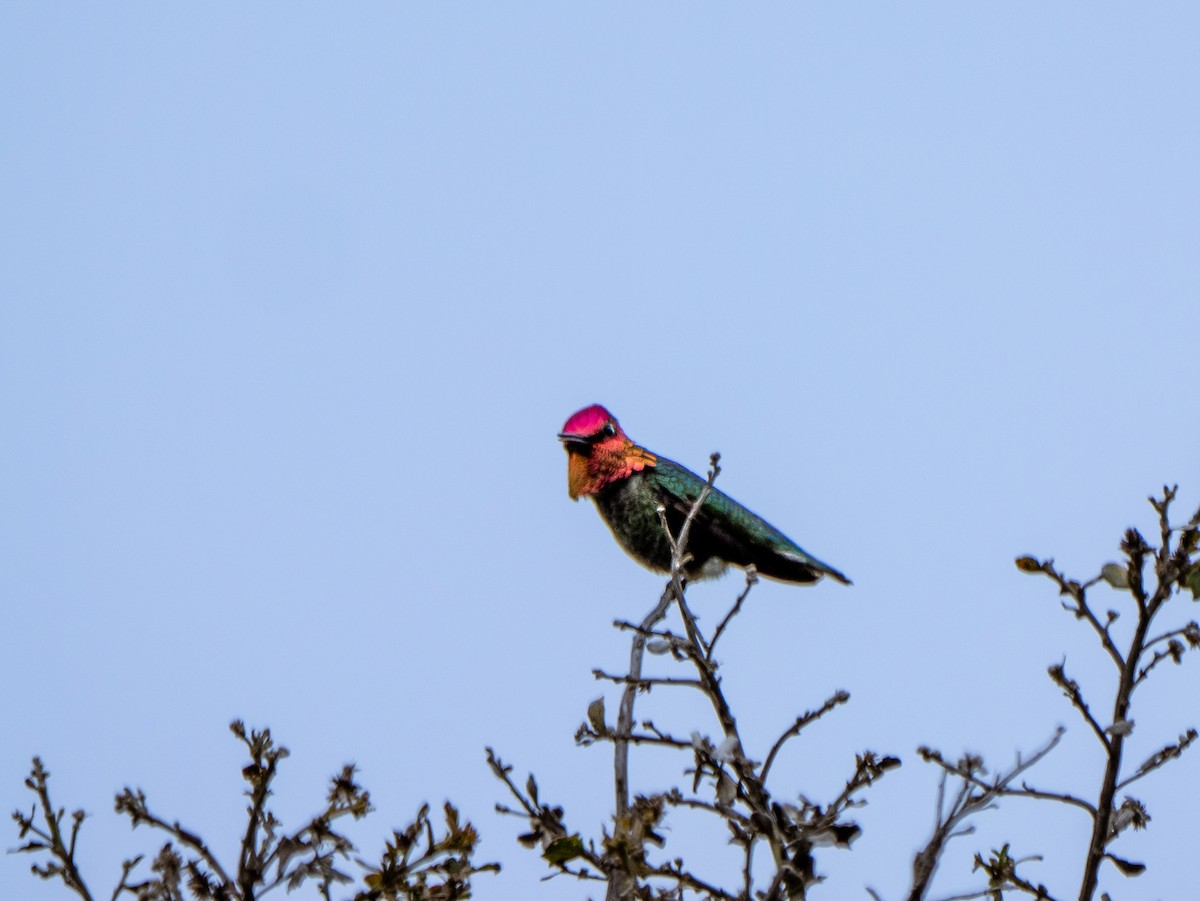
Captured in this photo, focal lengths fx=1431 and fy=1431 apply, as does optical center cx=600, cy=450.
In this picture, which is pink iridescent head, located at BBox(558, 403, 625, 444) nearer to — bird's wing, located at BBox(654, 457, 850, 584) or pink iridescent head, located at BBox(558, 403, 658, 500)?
pink iridescent head, located at BBox(558, 403, 658, 500)

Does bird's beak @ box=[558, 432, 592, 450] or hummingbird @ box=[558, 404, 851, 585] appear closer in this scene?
hummingbird @ box=[558, 404, 851, 585]

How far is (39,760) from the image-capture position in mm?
3936

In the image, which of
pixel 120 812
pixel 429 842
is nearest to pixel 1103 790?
pixel 429 842

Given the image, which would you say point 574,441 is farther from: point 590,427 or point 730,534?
point 730,534

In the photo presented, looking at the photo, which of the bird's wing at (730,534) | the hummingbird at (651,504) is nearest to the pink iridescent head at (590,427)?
the hummingbird at (651,504)

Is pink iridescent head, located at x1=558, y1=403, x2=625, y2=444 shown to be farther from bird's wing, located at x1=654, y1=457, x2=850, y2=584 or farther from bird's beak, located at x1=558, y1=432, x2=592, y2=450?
bird's wing, located at x1=654, y1=457, x2=850, y2=584

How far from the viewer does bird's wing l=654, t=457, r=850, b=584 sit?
8.56 meters

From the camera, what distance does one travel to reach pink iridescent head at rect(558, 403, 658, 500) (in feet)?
28.3

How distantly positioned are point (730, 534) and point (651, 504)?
709 mm

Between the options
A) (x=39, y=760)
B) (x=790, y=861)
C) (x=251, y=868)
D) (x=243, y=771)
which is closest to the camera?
(x=790, y=861)

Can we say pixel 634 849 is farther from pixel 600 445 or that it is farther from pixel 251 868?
pixel 600 445

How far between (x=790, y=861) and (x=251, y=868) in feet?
4.23

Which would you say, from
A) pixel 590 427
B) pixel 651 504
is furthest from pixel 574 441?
pixel 651 504

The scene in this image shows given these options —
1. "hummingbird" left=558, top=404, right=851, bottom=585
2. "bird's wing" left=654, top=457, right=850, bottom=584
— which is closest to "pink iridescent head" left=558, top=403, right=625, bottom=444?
"hummingbird" left=558, top=404, right=851, bottom=585
